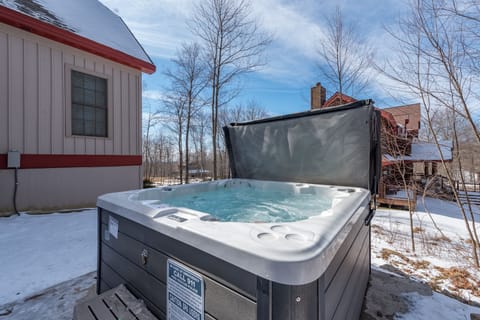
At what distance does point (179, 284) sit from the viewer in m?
1.00

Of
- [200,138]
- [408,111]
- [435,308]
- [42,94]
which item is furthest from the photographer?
[200,138]

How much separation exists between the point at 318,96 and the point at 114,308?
831 cm

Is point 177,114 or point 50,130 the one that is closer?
point 50,130

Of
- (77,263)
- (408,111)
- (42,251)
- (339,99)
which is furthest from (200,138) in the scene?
(77,263)

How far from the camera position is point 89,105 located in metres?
4.19

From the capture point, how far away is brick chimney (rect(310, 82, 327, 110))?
26.3 ft

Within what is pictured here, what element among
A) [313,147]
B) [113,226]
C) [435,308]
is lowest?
[435,308]

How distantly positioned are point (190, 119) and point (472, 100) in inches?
376

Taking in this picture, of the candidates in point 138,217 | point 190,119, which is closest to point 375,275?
point 138,217

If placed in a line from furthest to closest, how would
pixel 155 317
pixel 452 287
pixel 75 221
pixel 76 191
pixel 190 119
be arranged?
1. pixel 190 119
2. pixel 76 191
3. pixel 75 221
4. pixel 452 287
5. pixel 155 317

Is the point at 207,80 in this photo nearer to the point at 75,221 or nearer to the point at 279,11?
the point at 279,11

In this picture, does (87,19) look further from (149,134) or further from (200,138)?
(200,138)

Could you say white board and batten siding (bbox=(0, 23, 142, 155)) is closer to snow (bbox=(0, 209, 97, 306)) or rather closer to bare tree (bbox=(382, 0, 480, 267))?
snow (bbox=(0, 209, 97, 306))

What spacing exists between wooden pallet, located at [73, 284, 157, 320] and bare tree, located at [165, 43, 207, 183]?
28.4 ft
